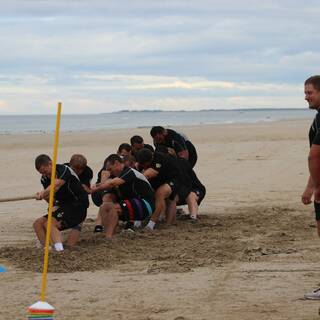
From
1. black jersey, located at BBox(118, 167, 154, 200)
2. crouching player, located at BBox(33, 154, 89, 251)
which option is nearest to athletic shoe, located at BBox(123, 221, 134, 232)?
black jersey, located at BBox(118, 167, 154, 200)

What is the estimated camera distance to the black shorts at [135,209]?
9.34 metres

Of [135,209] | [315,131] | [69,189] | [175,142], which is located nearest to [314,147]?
[315,131]

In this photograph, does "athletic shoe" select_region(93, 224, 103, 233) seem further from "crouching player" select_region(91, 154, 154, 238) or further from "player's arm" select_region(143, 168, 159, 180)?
"player's arm" select_region(143, 168, 159, 180)

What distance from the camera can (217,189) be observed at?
14406mm

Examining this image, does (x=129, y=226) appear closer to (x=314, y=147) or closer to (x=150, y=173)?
(x=150, y=173)

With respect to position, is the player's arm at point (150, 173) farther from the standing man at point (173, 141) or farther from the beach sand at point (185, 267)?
the standing man at point (173, 141)

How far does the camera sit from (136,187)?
31.5 ft

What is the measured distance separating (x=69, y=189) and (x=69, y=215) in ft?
1.04

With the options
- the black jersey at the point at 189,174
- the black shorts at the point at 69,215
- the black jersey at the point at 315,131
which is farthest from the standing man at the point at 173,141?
the black jersey at the point at 315,131

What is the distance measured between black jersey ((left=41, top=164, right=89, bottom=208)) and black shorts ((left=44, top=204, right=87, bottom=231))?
0.24ft

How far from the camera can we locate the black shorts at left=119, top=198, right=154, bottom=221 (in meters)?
9.34

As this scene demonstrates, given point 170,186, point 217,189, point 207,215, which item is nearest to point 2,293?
point 170,186

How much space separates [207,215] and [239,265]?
11.9 feet

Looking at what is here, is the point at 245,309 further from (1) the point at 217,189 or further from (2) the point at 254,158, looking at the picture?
(2) the point at 254,158
